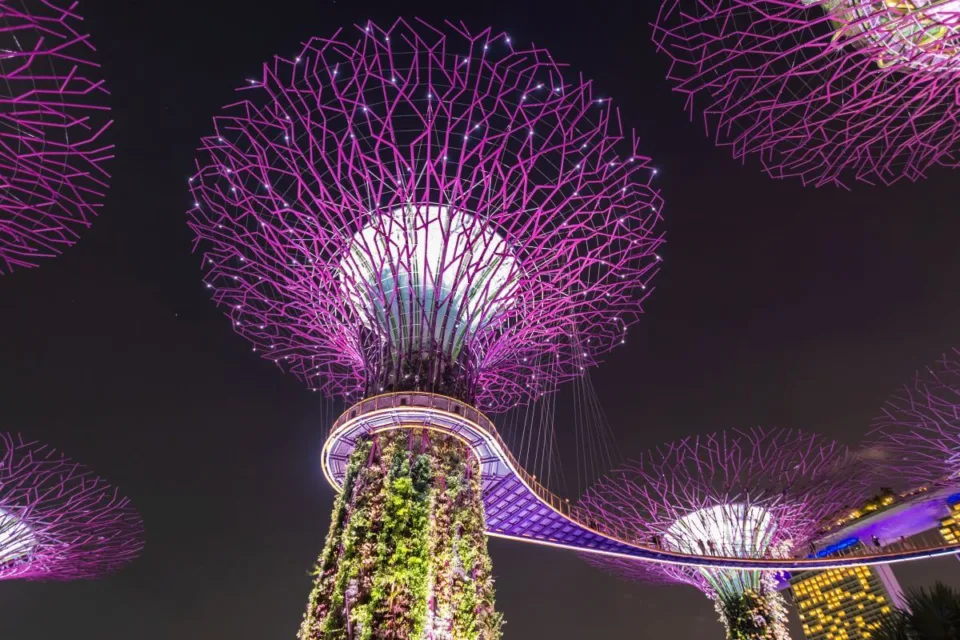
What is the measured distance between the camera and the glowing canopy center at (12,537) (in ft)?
100

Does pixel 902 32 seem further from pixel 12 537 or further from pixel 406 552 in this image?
pixel 12 537

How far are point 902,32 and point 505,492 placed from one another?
20062 mm

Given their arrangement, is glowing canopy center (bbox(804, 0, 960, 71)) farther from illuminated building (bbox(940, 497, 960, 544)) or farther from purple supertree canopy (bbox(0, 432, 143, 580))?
illuminated building (bbox(940, 497, 960, 544))

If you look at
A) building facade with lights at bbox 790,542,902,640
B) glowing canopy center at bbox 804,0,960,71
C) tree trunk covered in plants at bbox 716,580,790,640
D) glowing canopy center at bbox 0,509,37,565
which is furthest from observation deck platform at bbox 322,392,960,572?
building facade with lights at bbox 790,542,902,640

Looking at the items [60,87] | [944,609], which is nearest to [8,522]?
[60,87]

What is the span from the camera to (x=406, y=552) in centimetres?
1697

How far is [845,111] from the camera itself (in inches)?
413

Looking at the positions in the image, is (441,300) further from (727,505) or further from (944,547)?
(944,547)

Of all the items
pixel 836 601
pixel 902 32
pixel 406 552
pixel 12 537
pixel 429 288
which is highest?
pixel 836 601

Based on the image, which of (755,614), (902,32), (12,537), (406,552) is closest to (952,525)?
(755,614)

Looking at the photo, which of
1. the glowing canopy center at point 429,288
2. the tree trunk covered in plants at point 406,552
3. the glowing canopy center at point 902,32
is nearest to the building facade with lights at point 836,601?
the tree trunk covered in plants at point 406,552

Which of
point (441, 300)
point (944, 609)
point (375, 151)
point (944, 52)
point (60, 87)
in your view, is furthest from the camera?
point (441, 300)

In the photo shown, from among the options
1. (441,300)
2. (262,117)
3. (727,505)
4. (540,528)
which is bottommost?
(540,528)

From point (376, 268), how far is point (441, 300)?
2.64m
